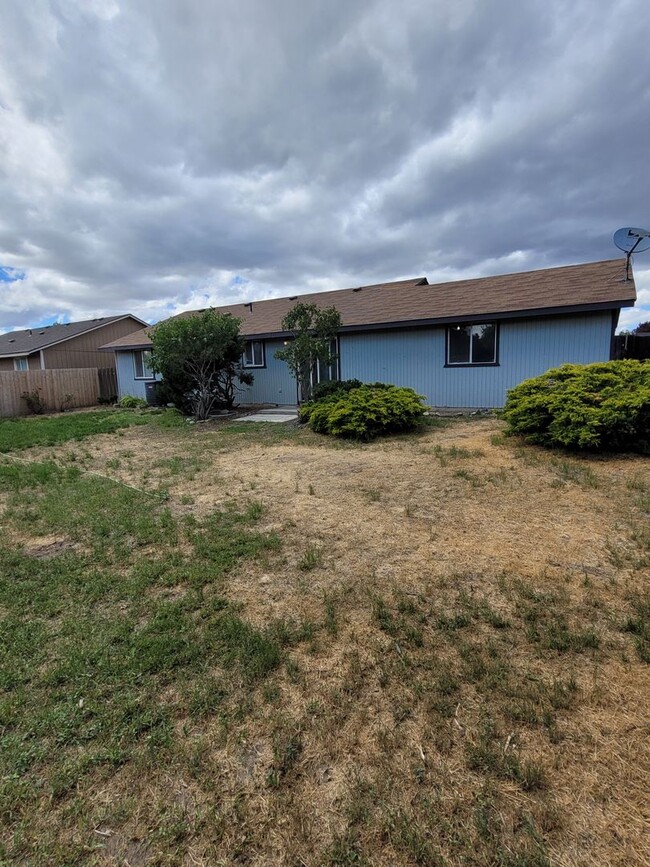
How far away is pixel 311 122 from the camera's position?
1109cm

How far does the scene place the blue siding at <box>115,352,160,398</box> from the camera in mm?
17672

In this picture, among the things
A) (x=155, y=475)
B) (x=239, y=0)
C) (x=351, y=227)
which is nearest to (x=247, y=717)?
(x=155, y=475)

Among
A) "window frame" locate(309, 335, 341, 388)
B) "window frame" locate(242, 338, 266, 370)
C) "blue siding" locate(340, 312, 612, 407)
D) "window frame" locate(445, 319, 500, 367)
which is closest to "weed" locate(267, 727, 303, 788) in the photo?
"blue siding" locate(340, 312, 612, 407)

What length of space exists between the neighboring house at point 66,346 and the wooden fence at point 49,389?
5569 millimetres

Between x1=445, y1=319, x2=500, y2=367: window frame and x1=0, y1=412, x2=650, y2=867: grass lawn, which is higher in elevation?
x1=445, y1=319, x2=500, y2=367: window frame

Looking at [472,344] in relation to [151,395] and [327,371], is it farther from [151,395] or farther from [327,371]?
[151,395]

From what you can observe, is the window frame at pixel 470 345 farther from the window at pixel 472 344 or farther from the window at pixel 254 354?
the window at pixel 254 354

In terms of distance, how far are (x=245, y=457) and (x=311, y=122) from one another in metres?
9.86

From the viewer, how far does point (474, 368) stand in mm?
10852

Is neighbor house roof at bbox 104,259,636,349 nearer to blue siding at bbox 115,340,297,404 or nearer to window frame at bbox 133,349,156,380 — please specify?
blue siding at bbox 115,340,297,404

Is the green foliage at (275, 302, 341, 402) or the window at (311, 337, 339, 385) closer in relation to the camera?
the green foliage at (275, 302, 341, 402)

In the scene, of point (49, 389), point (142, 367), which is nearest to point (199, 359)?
point (142, 367)

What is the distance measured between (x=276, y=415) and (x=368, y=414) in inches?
170

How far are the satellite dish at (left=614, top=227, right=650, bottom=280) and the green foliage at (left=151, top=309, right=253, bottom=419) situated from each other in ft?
33.2
